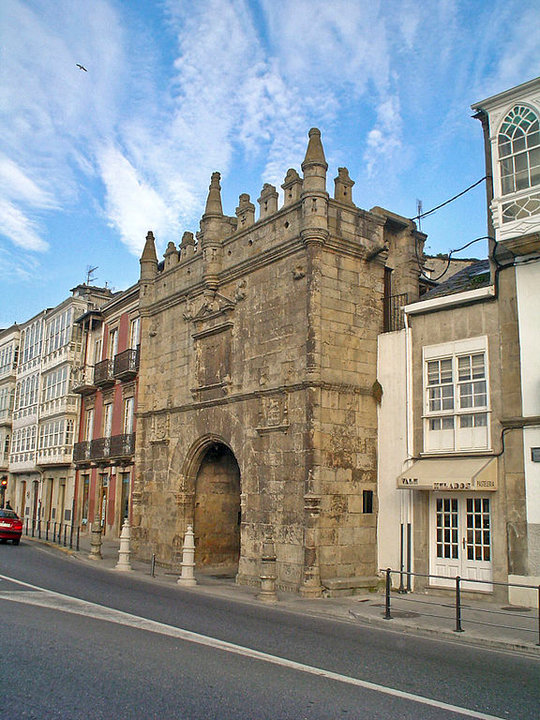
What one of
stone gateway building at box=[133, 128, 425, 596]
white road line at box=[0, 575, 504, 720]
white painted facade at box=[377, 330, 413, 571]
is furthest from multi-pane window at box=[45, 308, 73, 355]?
white painted facade at box=[377, 330, 413, 571]

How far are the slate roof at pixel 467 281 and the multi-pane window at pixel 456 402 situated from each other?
1535 mm

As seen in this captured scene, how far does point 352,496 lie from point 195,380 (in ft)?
20.6

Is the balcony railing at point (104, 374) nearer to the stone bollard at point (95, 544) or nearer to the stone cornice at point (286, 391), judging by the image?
the stone bollard at point (95, 544)

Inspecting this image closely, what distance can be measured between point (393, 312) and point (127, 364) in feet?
44.7

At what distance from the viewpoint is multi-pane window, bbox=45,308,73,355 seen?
34875mm

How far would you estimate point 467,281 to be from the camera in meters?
15.6

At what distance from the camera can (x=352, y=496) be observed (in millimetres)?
15156

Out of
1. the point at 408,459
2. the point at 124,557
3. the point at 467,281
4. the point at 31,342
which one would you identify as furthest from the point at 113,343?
the point at 467,281

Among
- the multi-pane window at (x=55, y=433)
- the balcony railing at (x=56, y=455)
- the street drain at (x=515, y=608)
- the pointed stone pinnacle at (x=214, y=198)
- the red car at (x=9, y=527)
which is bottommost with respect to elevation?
the street drain at (x=515, y=608)

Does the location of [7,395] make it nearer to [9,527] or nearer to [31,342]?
[31,342]

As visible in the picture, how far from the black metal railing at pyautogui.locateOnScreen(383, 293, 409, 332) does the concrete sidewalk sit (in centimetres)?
629

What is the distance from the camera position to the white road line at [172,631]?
248 inches

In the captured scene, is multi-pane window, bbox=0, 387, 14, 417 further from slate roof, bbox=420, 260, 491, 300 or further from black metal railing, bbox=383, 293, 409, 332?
slate roof, bbox=420, 260, 491, 300

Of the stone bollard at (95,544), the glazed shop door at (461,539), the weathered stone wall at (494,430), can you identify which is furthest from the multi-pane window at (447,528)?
the stone bollard at (95,544)
